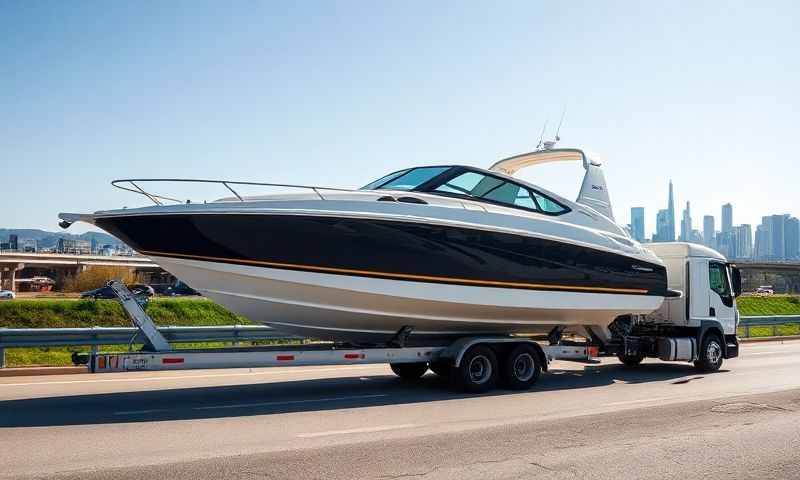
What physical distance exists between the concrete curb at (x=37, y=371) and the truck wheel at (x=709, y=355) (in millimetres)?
11297

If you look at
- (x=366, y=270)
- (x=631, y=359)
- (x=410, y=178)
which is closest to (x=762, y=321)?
(x=631, y=359)

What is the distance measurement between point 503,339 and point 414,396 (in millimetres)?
1690

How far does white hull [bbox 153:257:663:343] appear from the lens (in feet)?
28.9

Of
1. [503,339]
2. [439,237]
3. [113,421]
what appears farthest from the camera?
[503,339]

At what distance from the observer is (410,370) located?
11.5 meters

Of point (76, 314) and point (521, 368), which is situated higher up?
point (76, 314)

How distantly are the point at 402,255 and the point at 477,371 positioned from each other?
92.7 inches

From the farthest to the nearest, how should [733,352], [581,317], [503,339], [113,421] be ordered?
[733,352] → [581,317] → [503,339] → [113,421]

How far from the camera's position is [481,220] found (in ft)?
33.6

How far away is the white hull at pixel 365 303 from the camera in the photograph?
28.9 feet

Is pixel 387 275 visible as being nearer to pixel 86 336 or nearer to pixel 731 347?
pixel 86 336

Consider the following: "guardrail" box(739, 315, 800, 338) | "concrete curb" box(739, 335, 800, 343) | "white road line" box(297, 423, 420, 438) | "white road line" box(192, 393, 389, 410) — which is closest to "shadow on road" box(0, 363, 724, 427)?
"white road line" box(192, 393, 389, 410)

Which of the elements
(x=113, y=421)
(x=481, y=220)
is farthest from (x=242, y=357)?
(x=481, y=220)

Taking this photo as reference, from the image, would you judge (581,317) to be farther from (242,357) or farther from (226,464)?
(226,464)
